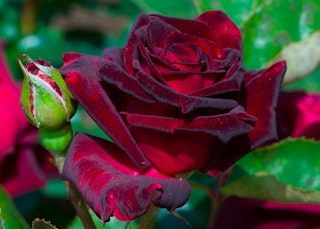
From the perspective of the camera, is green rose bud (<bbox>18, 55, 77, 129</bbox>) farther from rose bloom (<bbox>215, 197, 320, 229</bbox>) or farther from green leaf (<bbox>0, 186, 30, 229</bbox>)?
rose bloom (<bbox>215, 197, 320, 229</bbox>)

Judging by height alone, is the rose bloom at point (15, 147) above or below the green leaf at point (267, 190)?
below

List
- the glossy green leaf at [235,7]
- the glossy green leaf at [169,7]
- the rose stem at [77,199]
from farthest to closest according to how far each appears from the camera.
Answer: the glossy green leaf at [169,7], the glossy green leaf at [235,7], the rose stem at [77,199]

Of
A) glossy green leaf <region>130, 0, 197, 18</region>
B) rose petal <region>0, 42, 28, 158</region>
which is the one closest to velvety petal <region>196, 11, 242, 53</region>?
rose petal <region>0, 42, 28, 158</region>

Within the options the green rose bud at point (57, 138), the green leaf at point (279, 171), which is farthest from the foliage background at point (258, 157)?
the green rose bud at point (57, 138)

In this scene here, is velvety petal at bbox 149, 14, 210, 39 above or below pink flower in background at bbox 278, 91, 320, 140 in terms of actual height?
above

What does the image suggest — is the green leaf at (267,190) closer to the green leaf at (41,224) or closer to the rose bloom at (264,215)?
the rose bloom at (264,215)

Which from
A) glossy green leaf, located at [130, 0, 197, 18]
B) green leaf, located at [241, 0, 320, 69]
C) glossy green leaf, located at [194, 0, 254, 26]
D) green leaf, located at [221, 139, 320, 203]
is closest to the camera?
green leaf, located at [221, 139, 320, 203]
